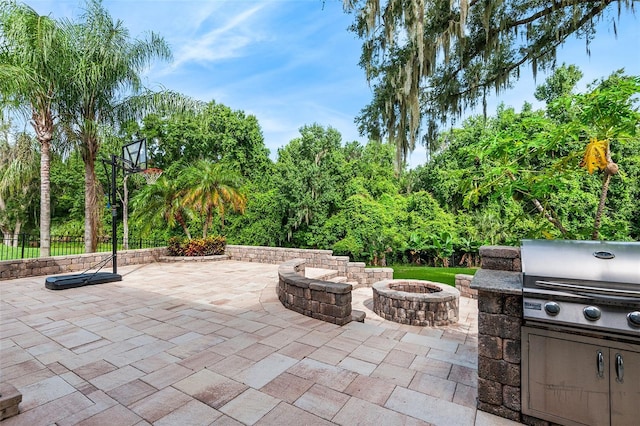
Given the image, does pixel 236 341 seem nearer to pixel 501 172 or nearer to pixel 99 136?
pixel 501 172

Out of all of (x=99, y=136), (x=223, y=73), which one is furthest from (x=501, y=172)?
(x=223, y=73)

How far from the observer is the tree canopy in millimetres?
4883

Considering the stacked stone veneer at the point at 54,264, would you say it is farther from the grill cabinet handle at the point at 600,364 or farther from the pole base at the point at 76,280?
the grill cabinet handle at the point at 600,364

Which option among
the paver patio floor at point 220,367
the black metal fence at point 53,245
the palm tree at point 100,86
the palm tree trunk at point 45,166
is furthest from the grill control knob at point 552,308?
the palm tree at point 100,86

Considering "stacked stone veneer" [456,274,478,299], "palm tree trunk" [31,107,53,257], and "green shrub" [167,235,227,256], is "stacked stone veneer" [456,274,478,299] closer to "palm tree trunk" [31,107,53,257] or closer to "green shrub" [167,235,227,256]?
"green shrub" [167,235,227,256]

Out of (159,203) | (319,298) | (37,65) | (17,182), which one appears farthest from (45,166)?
(319,298)

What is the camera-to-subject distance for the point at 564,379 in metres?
1.96

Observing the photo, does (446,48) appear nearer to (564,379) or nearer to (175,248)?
(564,379)

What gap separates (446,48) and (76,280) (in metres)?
8.57

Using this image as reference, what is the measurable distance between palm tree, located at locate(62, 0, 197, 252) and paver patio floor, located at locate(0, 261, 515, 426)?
6342 mm

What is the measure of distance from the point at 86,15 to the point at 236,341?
38.4 feet

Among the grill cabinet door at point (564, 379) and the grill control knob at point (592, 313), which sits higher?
the grill control knob at point (592, 313)

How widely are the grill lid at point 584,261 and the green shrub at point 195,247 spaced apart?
10424mm

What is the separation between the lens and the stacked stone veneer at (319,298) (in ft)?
13.6
